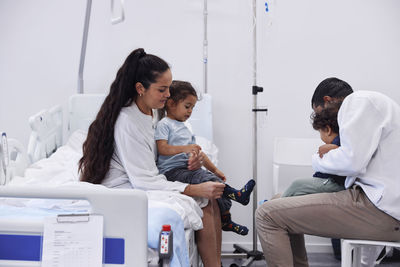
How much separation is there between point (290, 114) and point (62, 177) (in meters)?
1.68

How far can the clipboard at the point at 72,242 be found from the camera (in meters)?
1.35

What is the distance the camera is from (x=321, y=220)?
1951mm

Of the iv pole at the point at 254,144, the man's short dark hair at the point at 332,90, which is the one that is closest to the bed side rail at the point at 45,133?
the iv pole at the point at 254,144

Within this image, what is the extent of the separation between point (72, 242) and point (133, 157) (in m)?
0.62

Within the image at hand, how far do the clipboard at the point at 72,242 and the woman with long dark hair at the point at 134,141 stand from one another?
567 millimetres

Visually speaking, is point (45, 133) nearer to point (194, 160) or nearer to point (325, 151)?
point (194, 160)

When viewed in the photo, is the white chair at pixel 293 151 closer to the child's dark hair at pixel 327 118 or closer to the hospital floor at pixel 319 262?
the hospital floor at pixel 319 262

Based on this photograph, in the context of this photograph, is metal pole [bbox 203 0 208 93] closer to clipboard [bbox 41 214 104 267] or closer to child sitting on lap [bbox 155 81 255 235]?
child sitting on lap [bbox 155 81 255 235]

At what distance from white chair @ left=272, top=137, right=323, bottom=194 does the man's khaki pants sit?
3.23 feet

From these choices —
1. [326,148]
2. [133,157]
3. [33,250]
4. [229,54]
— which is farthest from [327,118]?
[229,54]

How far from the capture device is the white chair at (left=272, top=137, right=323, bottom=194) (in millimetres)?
3039

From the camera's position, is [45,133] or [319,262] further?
[319,262]

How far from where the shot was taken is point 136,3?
3.37 m

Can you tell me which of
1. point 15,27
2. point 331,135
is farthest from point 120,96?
point 15,27
